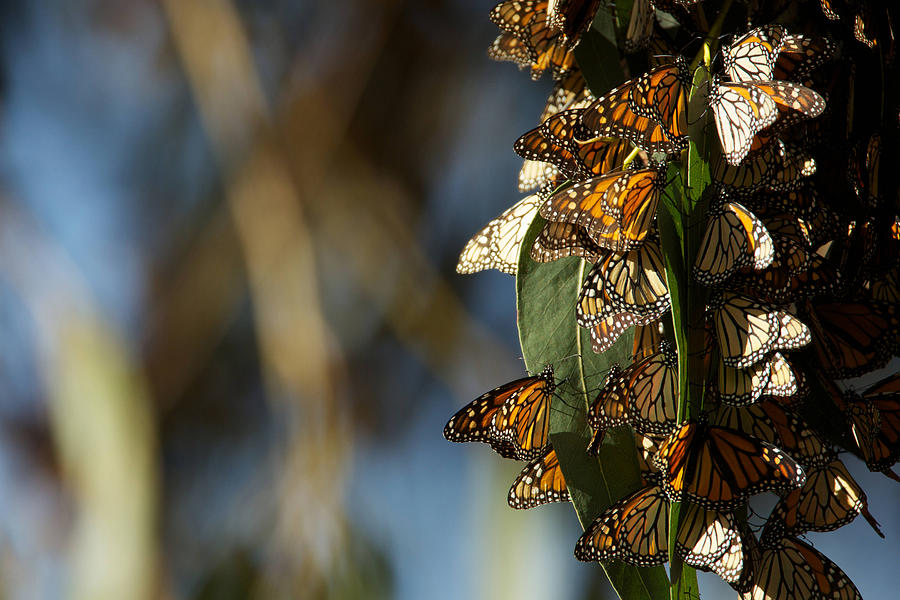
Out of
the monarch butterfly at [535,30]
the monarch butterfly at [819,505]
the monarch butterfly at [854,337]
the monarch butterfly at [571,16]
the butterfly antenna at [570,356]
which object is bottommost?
the monarch butterfly at [819,505]

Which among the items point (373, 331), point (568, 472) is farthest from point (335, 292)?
point (568, 472)

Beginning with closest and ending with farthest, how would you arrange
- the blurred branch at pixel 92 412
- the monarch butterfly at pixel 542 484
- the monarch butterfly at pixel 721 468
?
the monarch butterfly at pixel 721 468
the monarch butterfly at pixel 542 484
the blurred branch at pixel 92 412

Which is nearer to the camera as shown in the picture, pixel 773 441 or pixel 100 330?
pixel 773 441

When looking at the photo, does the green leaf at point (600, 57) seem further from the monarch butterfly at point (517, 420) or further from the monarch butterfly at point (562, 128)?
the monarch butterfly at point (517, 420)

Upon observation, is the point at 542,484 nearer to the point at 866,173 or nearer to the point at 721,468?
the point at 721,468

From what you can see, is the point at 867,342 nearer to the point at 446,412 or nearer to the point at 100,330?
the point at 446,412

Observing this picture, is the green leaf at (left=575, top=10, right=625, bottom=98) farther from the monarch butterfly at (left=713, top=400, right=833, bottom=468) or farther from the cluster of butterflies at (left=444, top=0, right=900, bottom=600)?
the monarch butterfly at (left=713, top=400, right=833, bottom=468)

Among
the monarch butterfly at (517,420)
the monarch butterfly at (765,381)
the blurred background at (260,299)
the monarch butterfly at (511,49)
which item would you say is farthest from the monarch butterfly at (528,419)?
the blurred background at (260,299)
